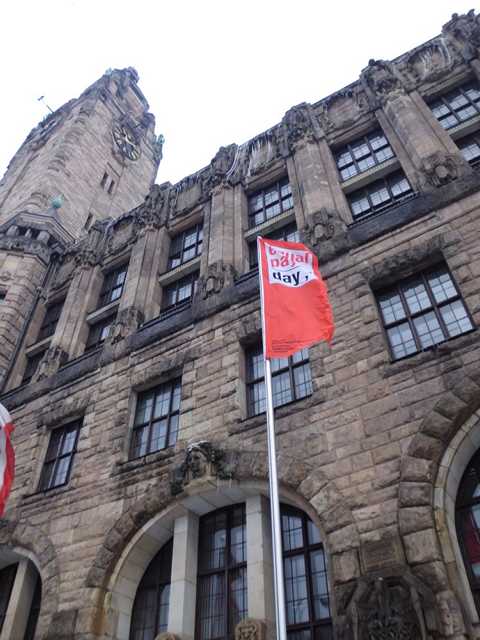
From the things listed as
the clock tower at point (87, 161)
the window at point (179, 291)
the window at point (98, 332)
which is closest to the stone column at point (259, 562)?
the window at point (179, 291)

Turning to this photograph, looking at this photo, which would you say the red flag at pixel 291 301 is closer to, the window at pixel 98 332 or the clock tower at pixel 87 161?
the window at pixel 98 332

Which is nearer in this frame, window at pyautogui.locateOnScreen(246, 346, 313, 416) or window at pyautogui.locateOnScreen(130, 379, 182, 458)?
window at pyautogui.locateOnScreen(246, 346, 313, 416)

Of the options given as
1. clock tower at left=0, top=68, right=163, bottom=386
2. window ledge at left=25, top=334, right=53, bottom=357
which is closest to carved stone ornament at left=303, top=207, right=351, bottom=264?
window ledge at left=25, top=334, right=53, bottom=357

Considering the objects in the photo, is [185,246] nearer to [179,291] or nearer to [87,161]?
[179,291]

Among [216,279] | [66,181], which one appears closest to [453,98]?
[216,279]

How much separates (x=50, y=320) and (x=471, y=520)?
782 inches

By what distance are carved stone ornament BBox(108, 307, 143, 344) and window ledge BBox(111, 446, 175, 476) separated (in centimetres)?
513

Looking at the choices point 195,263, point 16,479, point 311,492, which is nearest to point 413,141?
point 195,263

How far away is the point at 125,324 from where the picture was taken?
60.1 feet

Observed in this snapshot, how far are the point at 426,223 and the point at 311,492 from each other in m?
7.48

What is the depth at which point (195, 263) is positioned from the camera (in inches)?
775

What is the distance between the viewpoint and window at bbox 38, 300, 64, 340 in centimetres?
2339

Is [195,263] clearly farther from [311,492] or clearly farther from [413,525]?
[413,525]

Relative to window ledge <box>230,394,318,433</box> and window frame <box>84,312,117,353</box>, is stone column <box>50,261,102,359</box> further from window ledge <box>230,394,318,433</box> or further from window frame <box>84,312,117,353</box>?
window ledge <box>230,394,318,433</box>
